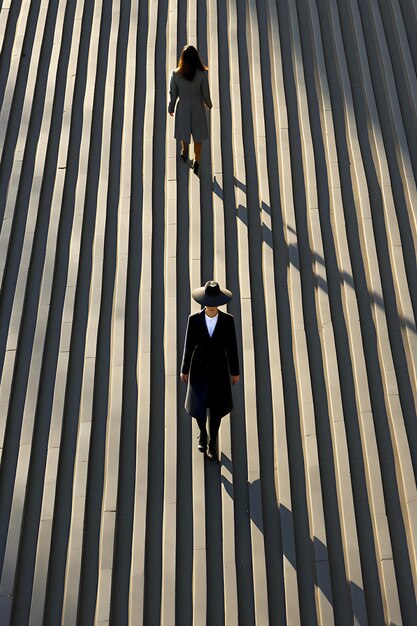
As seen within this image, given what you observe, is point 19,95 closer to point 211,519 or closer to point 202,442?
point 202,442

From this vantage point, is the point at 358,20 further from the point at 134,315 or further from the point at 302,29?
the point at 134,315

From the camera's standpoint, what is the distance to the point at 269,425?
→ 441 cm

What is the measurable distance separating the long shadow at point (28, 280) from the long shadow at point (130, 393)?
661 mm

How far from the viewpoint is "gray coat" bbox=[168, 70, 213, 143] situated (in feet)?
17.5

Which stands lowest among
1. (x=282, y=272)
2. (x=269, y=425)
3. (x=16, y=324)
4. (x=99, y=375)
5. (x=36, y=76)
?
(x=269, y=425)

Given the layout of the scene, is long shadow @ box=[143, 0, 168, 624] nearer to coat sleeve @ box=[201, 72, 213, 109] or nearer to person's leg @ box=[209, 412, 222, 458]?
person's leg @ box=[209, 412, 222, 458]

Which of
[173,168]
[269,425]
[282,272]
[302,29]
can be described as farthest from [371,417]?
[302,29]

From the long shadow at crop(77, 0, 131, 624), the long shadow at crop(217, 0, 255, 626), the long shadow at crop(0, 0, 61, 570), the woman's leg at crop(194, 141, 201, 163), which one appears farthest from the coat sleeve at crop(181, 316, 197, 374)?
the woman's leg at crop(194, 141, 201, 163)

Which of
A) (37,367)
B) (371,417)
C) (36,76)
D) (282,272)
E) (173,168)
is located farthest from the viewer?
(36,76)

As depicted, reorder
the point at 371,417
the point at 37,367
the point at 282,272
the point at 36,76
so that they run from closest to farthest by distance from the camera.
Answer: the point at 371,417
the point at 37,367
the point at 282,272
the point at 36,76

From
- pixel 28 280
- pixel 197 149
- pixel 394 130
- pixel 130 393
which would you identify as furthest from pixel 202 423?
pixel 394 130

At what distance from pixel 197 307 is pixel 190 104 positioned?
1.66 metres

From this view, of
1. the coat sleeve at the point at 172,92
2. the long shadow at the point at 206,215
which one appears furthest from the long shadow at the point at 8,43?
the long shadow at the point at 206,215

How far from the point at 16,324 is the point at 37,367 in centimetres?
40
